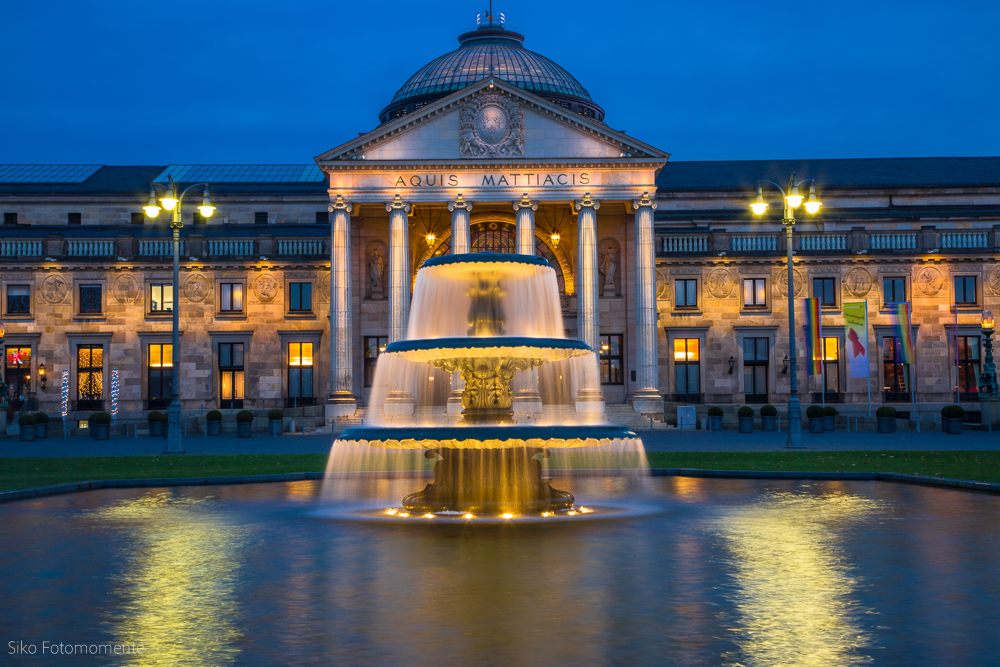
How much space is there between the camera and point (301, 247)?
209 feet

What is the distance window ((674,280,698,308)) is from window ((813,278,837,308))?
23.9 feet

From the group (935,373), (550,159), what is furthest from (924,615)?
(935,373)

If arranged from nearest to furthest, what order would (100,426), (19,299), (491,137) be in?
(100,426) < (491,137) < (19,299)

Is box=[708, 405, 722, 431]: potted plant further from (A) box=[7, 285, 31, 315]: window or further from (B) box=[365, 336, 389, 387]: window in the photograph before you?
(A) box=[7, 285, 31, 315]: window

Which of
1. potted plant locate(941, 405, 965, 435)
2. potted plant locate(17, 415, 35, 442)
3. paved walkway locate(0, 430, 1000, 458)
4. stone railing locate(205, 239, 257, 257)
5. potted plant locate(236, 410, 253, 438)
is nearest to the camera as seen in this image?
paved walkway locate(0, 430, 1000, 458)

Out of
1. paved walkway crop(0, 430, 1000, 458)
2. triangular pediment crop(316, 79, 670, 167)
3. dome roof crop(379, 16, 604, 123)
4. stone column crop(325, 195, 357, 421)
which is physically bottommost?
paved walkway crop(0, 430, 1000, 458)

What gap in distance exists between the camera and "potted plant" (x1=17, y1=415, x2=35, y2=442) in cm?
4591

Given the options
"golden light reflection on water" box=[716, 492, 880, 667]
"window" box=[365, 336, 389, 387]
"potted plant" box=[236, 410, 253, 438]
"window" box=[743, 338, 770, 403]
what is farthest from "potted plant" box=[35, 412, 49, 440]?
"golden light reflection on water" box=[716, 492, 880, 667]

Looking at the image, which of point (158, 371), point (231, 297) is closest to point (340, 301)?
point (231, 297)

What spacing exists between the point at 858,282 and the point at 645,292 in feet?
48.1

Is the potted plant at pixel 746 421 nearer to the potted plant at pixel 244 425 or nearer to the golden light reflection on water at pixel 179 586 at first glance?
the potted plant at pixel 244 425

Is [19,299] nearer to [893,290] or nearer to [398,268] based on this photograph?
[398,268]

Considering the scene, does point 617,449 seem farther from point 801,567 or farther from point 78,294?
point 78,294

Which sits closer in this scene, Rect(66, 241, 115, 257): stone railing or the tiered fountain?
the tiered fountain
